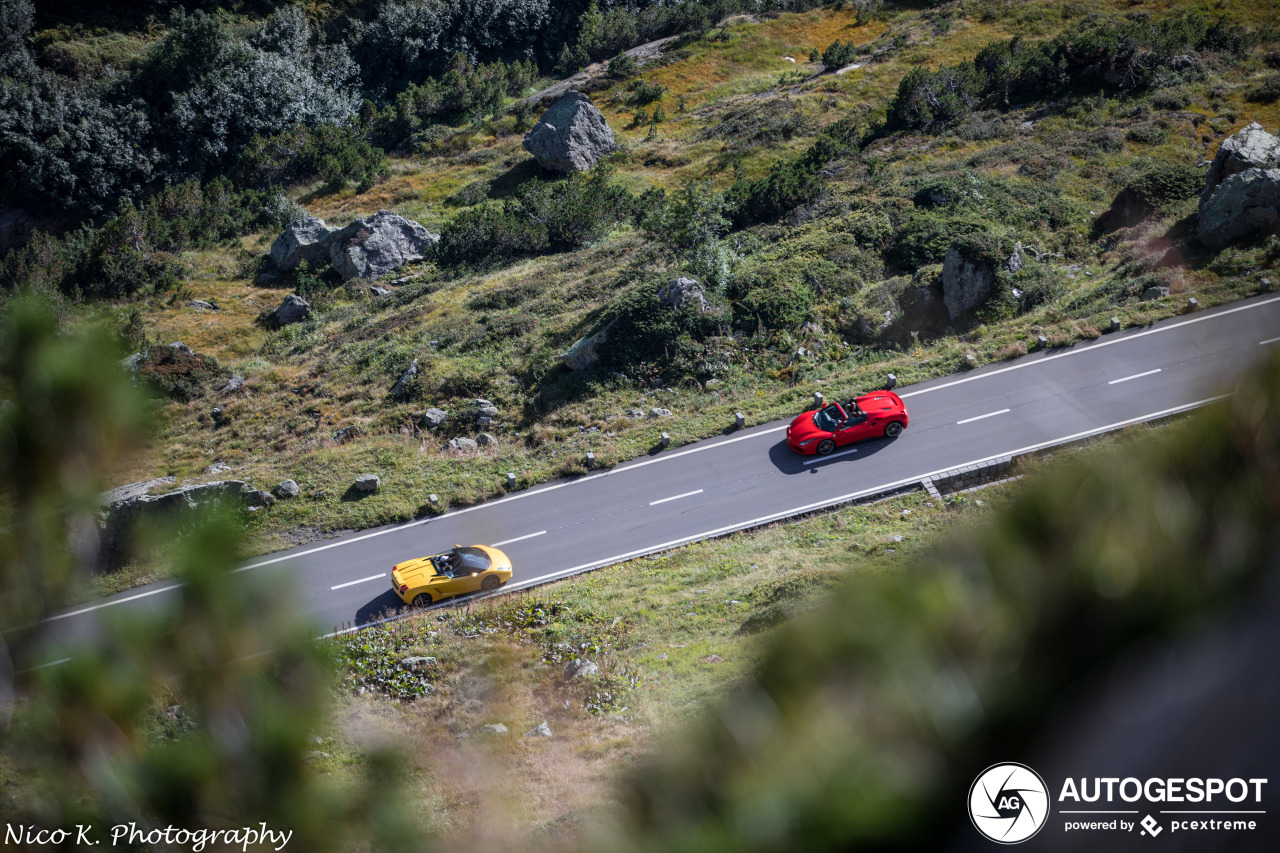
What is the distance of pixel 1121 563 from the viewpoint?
195 centimetres

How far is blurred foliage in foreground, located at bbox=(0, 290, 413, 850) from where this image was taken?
2689 mm

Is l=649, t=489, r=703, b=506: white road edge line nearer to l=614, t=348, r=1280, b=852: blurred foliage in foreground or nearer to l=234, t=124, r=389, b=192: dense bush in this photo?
Result: l=614, t=348, r=1280, b=852: blurred foliage in foreground

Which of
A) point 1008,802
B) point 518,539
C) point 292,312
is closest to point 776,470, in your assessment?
point 518,539

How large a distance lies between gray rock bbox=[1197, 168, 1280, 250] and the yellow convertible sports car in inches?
1061

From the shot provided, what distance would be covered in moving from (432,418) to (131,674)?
24115 mm

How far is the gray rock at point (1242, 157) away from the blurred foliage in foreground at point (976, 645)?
1279 inches

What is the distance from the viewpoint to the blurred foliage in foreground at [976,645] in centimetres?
186

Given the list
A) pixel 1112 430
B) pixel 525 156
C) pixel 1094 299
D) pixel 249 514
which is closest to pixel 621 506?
pixel 249 514

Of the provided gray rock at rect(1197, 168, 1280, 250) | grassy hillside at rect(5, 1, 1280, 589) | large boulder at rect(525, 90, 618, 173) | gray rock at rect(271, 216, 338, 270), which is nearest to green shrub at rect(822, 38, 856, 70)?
grassy hillside at rect(5, 1, 1280, 589)

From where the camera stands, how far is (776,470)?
21.4 m

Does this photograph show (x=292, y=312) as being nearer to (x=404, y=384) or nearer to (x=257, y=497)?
(x=404, y=384)

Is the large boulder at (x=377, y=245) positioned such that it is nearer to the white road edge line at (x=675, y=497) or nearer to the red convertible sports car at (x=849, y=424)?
the white road edge line at (x=675, y=497)

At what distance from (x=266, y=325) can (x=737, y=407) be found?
2770 centimetres

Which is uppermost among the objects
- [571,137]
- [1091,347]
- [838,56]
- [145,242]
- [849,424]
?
[838,56]
